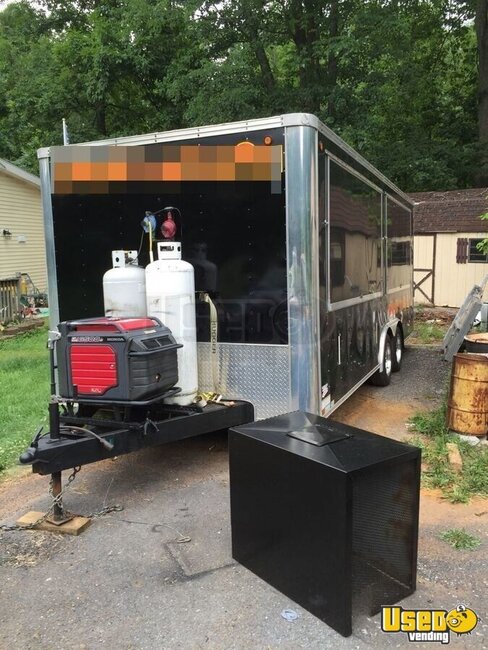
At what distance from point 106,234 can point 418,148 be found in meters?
18.3

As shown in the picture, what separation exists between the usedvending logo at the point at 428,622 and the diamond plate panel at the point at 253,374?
1.88 metres

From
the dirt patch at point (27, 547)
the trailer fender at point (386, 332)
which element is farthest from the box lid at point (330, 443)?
→ the trailer fender at point (386, 332)

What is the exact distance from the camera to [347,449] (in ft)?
9.68

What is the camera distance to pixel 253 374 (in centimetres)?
466

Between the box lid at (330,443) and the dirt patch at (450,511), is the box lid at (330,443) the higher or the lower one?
the higher one

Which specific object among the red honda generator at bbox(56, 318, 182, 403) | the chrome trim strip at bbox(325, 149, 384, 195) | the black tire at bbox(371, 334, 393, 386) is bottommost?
the black tire at bbox(371, 334, 393, 386)

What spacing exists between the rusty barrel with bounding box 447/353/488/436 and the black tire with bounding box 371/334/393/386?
6.70ft

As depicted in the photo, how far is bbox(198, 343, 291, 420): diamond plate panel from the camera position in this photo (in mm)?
4527

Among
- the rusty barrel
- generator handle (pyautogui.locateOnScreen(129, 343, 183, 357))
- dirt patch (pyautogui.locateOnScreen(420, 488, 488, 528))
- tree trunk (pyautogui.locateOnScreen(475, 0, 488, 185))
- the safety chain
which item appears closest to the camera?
generator handle (pyautogui.locateOnScreen(129, 343, 183, 357))

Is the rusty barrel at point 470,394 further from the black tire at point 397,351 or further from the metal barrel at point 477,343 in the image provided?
the black tire at point 397,351

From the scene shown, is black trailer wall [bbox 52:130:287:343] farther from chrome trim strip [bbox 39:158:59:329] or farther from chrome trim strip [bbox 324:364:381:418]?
chrome trim strip [bbox 324:364:381:418]

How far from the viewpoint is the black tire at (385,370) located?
7736 mm

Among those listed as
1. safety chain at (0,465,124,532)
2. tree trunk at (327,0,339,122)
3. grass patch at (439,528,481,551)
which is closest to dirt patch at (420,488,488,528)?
grass patch at (439,528,481,551)

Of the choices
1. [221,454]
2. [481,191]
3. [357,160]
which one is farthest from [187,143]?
[481,191]
